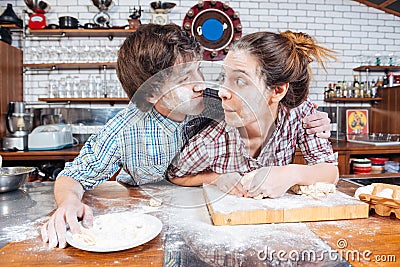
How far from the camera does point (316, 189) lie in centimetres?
113

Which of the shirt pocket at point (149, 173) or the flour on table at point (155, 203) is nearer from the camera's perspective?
the flour on table at point (155, 203)

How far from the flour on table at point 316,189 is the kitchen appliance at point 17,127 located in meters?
2.58

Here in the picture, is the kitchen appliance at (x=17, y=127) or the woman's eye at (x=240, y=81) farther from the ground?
the woman's eye at (x=240, y=81)

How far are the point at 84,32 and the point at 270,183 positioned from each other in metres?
2.88

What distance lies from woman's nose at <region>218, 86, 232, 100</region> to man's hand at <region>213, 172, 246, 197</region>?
28 centimetres

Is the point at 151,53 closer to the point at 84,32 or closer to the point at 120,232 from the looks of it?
the point at 120,232

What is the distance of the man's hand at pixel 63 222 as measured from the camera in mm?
836

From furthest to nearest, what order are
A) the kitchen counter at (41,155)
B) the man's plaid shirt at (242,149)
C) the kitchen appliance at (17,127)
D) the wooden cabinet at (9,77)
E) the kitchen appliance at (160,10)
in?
the kitchen appliance at (160,10) → the wooden cabinet at (9,77) → the kitchen appliance at (17,127) → the kitchen counter at (41,155) → the man's plaid shirt at (242,149)

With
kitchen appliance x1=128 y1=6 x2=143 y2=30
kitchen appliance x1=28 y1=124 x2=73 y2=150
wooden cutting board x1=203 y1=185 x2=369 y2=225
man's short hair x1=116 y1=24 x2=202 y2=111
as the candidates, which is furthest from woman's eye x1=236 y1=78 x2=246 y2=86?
kitchen appliance x1=128 y1=6 x2=143 y2=30

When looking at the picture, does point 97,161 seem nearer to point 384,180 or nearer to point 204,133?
point 204,133

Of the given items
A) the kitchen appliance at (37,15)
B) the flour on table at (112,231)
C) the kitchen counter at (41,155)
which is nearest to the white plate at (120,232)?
the flour on table at (112,231)

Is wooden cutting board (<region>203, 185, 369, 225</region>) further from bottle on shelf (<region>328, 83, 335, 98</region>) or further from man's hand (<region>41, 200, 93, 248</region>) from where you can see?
bottle on shelf (<region>328, 83, 335, 98</region>)

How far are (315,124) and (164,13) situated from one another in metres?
2.55

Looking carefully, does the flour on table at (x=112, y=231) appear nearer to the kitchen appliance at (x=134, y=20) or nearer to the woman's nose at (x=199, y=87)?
the woman's nose at (x=199, y=87)
